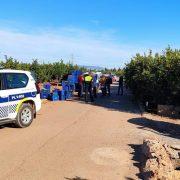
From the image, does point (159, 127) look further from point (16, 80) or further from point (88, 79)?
point (88, 79)

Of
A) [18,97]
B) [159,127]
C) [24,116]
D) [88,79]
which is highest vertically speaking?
[88,79]

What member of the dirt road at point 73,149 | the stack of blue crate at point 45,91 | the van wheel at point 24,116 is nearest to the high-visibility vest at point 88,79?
the stack of blue crate at point 45,91

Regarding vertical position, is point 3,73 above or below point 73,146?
above

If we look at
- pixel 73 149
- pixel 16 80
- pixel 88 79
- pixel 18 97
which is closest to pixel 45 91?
pixel 88 79

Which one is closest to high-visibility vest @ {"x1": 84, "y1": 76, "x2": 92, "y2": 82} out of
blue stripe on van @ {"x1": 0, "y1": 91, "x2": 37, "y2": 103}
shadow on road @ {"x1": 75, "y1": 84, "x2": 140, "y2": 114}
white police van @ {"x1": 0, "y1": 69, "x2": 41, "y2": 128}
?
shadow on road @ {"x1": 75, "y1": 84, "x2": 140, "y2": 114}

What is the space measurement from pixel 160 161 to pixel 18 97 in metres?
5.40

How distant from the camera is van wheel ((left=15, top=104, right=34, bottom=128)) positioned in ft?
39.7

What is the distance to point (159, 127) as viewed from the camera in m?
14.6

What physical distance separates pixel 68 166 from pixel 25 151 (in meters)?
1.54

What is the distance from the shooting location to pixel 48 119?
14656 millimetres

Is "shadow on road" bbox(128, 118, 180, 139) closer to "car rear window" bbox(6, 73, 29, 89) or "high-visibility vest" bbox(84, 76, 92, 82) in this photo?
"car rear window" bbox(6, 73, 29, 89)

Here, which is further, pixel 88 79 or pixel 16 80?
pixel 88 79

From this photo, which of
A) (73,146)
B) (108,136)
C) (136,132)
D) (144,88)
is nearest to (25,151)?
(73,146)

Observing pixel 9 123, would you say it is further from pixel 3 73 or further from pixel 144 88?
pixel 144 88
